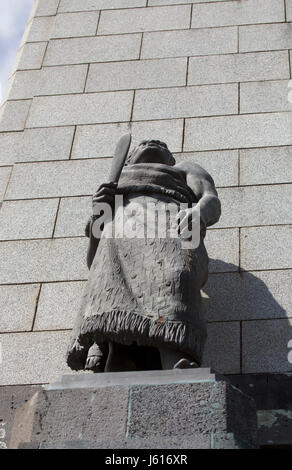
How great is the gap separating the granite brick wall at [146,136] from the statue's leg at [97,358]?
1046mm

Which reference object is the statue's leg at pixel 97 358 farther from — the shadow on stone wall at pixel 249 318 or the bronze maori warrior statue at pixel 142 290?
the shadow on stone wall at pixel 249 318

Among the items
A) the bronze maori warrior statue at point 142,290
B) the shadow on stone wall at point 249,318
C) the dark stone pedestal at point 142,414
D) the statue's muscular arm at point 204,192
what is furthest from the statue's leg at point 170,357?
the shadow on stone wall at point 249,318

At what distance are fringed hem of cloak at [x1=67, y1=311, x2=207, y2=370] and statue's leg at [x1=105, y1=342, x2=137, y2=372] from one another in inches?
5.6

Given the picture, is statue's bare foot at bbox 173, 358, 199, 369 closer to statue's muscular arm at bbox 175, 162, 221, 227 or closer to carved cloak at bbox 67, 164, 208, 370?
carved cloak at bbox 67, 164, 208, 370

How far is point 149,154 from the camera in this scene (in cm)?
676

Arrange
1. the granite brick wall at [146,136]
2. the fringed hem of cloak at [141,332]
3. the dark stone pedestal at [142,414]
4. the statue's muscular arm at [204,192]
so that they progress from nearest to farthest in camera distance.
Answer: the dark stone pedestal at [142,414], the fringed hem of cloak at [141,332], the statue's muscular arm at [204,192], the granite brick wall at [146,136]

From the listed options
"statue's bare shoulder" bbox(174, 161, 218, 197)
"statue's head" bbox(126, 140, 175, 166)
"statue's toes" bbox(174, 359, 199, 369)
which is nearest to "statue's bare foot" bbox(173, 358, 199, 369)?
"statue's toes" bbox(174, 359, 199, 369)

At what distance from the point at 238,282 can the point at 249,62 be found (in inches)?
116

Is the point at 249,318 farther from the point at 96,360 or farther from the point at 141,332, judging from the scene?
the point at 141,332

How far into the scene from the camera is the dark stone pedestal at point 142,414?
15.4 feet

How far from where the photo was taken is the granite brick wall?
6.99m

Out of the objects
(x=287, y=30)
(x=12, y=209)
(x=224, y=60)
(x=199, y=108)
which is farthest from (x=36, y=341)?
(x=287, y=30)

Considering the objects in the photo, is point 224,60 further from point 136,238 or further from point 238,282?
point 136,238

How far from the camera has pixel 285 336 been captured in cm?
669
